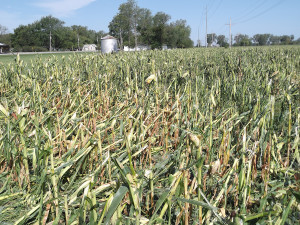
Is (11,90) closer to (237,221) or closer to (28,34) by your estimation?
(237,221)

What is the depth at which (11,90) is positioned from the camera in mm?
3832

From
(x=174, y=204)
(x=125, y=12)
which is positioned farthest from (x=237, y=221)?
(x=125, y=12)

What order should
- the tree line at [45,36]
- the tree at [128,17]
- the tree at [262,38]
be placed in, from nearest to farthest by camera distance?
1. the tree at [128,17]
2. the tree line at [45,36]
3. the tree at [262,38]

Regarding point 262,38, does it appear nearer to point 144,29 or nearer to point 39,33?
point 144,29

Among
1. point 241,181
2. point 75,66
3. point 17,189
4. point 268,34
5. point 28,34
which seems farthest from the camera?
point 268,34

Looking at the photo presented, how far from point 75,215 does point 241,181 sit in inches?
28.3

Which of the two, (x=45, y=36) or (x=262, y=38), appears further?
(x=262, y=38)

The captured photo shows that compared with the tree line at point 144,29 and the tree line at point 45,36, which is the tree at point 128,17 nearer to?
the tree line at point 144,29

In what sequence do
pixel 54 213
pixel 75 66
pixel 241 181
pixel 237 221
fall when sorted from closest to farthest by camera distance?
pixel 237 221, pixel 241 181, pixel 54 213, pixel 75 66

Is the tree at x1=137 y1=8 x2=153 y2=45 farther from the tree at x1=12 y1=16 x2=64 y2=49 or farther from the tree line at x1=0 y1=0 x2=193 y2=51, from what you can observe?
the tree at x1=12 y1=16 x2=64 y2=49

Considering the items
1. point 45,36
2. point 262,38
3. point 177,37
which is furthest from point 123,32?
point 262,38

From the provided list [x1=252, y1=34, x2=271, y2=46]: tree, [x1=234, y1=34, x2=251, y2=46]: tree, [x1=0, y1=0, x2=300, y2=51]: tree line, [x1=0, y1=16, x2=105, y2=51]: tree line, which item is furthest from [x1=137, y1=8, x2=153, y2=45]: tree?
[x1=252, y1=34, x2=271, y2=46]: tree

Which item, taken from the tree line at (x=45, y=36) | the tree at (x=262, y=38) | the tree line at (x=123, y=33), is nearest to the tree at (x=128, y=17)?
the tree line at (x=123, y=33)

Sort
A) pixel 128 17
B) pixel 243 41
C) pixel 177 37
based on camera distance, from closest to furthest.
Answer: pixel 128 17 < pixel 177 37 < pixel 243 41
